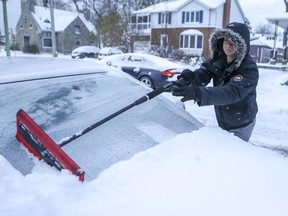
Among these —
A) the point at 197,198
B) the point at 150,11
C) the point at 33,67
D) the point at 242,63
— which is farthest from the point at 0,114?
the point at 150,11

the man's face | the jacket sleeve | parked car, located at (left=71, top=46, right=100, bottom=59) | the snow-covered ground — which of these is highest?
the man's face

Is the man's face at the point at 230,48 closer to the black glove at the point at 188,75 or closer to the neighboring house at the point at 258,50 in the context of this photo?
the black glove at the point at 188,75

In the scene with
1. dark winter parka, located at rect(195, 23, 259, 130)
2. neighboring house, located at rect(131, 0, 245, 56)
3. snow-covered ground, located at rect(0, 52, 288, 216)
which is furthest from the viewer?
neighboring house, located at rect(131, 0, 245, 56)

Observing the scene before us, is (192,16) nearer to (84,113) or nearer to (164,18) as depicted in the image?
(164,18)

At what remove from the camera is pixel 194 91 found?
181 centimetres

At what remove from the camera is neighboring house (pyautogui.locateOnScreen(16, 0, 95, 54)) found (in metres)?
36.7

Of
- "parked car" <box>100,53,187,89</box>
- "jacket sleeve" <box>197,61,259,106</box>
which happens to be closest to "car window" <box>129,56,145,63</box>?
"parked car" <box>100,53,187,89</box>

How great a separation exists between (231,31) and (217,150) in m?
1.04

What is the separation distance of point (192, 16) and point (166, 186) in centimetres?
2888

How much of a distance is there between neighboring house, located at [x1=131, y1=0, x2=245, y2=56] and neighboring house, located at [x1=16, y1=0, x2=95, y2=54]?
10.6 m

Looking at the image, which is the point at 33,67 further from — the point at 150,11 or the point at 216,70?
the point at 150,11

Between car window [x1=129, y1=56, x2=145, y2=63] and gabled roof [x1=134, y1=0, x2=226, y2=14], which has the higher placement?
gabled roof [x1=134, y1=0, x2=226, y2=14]

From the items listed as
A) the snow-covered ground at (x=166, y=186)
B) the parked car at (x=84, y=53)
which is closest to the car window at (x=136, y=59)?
the snow-covered ground at (x=166, y=186)

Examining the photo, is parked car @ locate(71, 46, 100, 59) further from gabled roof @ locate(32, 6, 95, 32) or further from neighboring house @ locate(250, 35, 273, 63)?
neighboring house @ locate(250, 35, 273, 63)
